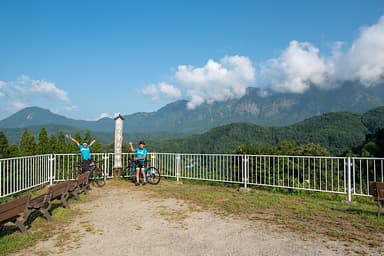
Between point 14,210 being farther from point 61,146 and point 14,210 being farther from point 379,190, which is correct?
point 61,146

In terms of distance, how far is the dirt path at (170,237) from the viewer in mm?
4129

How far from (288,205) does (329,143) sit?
76.5 metres

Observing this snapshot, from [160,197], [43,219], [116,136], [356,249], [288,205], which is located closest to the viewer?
[356,249]

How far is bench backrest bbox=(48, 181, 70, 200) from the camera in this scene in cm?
585

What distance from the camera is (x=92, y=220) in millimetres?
5852

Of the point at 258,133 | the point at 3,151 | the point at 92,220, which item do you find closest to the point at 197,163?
the point at 92,220

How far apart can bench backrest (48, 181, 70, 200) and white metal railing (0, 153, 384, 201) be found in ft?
5.91

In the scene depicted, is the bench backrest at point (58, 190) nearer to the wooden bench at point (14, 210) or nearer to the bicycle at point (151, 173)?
the wooden bench at point (14, 210)

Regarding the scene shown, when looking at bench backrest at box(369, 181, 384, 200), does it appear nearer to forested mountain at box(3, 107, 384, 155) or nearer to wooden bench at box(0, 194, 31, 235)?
wooden bench at box(0, 194, 31, 235)

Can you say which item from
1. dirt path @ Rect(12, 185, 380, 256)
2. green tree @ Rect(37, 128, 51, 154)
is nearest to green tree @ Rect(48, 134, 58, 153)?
green tree @ Rect(37, 128, 51, 154)

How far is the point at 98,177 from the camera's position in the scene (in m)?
10.9

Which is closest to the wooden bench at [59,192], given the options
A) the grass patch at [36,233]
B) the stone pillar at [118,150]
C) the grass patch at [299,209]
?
the grass patch at [36,233]

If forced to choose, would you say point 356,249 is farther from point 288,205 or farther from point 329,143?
point 329,143

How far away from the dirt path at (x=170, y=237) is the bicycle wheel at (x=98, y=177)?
3627mm
